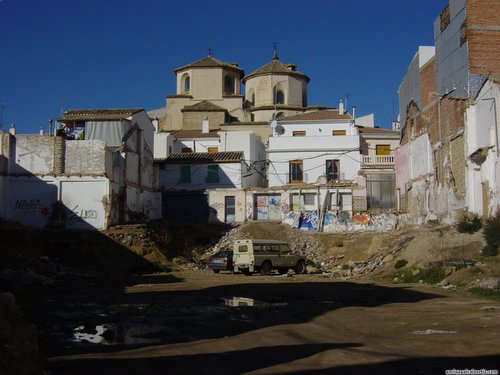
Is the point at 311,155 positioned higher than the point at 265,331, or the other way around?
the point at 311,155

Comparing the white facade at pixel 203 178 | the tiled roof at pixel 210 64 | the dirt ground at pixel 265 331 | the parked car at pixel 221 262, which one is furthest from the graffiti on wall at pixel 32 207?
the tiled roof at pixel 210 64

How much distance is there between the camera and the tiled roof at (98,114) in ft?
133

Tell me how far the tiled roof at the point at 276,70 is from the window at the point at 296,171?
66.4ft

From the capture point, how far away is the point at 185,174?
49438 mm

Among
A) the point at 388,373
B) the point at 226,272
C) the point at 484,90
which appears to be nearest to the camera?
the point at 388,373

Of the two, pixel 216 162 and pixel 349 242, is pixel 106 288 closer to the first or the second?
pixel 349 242

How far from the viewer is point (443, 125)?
34.9 meters

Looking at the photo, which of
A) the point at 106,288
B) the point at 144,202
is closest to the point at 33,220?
the point at 144,202

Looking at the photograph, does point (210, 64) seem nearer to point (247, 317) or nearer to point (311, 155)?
point (311, 155)

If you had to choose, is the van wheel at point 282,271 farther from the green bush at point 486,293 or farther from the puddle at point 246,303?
the green bush at point 486,293

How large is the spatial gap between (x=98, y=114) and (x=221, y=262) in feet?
52.5

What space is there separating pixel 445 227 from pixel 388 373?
24.1 m

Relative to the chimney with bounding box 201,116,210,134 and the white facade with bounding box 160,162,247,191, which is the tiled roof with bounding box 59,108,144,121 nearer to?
the white facade with bounding box 160,162,247,191

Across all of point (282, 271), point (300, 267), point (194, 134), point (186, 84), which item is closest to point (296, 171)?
point (194, 134)
